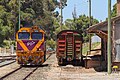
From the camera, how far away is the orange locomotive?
108 feet

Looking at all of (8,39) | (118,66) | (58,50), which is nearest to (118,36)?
(118,66)

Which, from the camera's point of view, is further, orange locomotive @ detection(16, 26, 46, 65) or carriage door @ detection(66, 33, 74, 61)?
carriage door @ detection(66, 33, 74, 61)

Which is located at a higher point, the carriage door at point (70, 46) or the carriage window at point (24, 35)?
the carriage window at point (24, 35)

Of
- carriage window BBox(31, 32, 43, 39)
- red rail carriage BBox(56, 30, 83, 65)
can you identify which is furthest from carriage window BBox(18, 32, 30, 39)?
red rail carriage BBox(56, 30, 83, 65)

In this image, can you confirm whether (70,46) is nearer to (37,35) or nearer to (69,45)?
(69,45)

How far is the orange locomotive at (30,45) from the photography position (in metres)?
32.9

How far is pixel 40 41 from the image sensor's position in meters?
32.8

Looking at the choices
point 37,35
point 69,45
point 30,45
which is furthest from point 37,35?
point 69,45

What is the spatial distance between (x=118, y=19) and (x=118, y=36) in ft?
3.98

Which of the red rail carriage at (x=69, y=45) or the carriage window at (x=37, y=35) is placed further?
the red rail carriage at (x=69, y=45)

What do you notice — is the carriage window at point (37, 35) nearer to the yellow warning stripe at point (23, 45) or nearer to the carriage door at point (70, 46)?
the yellow warning stripe at point (23, 45)

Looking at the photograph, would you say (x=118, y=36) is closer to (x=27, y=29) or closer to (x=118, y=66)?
(x=118, y=66)

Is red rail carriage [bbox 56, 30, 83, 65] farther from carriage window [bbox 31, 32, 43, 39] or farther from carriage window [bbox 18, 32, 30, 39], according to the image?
carriage window [bbox 18, 32, 30, 39]

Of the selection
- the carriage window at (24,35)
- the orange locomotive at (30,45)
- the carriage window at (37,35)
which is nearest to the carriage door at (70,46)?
the orange locomotive at (30,45)
